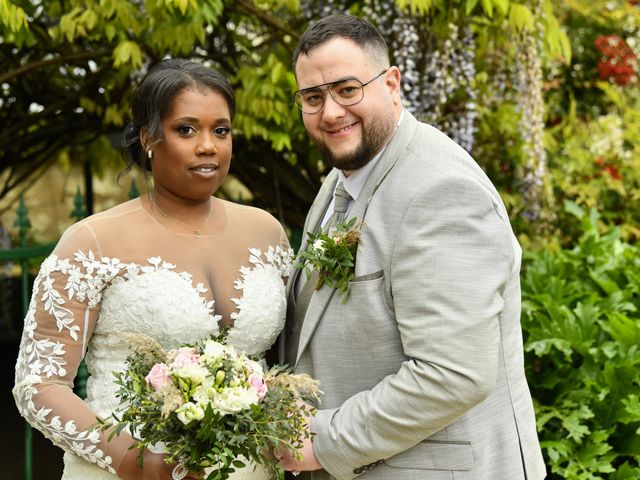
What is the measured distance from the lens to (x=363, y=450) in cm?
246

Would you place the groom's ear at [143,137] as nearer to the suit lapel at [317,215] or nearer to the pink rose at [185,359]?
the suit lapel at [317,215]

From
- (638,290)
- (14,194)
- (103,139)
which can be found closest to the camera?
(638,290)

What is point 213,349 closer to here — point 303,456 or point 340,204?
point 303,456

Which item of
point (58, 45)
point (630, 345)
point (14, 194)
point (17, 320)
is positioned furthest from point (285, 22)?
point (17, 320)

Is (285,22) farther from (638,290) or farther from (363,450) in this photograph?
(363,450)

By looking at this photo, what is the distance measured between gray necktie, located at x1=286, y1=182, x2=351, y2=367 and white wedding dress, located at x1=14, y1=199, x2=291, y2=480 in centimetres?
7

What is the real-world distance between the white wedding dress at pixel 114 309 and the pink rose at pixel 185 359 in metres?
0.33

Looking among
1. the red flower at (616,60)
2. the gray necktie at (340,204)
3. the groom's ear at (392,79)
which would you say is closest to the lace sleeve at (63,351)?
the gray necktie at (340,204)

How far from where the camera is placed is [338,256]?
255cm

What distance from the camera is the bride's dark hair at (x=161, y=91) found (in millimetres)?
2738

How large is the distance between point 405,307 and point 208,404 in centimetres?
62

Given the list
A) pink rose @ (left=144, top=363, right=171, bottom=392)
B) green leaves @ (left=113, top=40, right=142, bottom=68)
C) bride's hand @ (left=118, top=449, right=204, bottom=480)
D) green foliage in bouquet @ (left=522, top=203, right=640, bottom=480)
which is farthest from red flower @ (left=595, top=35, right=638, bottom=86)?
pink rose @ (left=144, top=363, right=171, bottom=392)

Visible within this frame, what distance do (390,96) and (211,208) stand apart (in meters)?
0.81

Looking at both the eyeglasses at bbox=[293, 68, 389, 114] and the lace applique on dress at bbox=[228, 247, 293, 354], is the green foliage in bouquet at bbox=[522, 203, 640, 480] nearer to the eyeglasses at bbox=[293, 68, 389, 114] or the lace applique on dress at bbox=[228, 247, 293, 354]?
the lace applique on dress at bbox=[228, 247, 293, 354]
